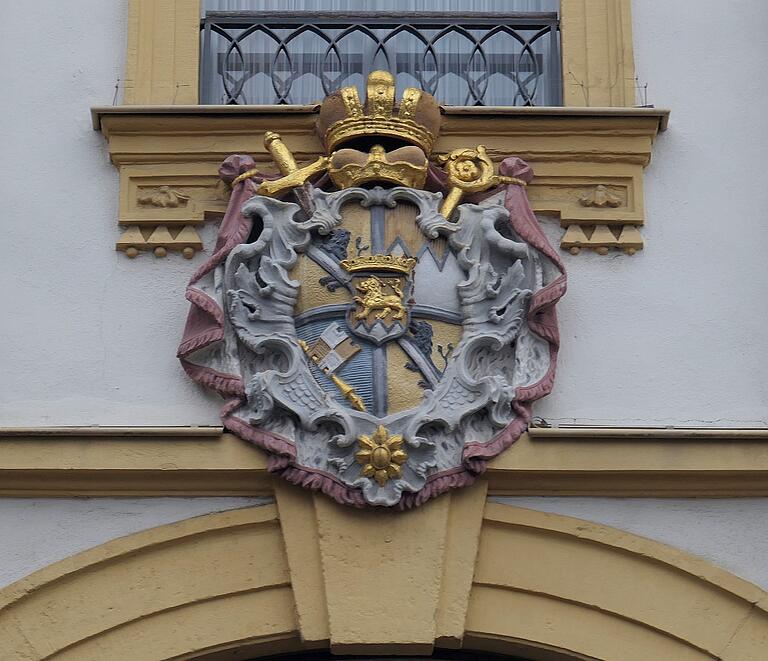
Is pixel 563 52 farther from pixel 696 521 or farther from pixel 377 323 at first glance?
pixel 696 521

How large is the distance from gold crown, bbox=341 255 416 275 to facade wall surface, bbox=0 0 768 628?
0.54 metres

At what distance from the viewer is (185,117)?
641 cm

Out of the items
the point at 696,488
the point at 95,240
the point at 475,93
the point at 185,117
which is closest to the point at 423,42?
the point at 475,93

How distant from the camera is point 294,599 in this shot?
588 centimetres

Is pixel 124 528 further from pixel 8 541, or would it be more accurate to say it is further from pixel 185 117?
pixel 185 117

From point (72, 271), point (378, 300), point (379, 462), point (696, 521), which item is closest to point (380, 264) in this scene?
point (378, 300)

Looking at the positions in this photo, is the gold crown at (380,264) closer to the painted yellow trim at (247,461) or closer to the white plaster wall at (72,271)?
the white plaster wall at (72,271)

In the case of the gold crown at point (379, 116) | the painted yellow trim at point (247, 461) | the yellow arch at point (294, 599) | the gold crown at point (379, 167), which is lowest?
the yellow arch at point (294, 599)

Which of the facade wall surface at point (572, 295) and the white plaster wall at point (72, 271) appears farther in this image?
the white plaster wall at point (72, 271)

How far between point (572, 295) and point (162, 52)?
5.51ft

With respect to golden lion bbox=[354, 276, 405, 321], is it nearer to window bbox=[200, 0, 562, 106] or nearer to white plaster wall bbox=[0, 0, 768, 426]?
white plaster wall bbox=[0, 0, 768, 426]

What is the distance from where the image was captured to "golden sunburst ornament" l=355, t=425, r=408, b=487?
5871 mm

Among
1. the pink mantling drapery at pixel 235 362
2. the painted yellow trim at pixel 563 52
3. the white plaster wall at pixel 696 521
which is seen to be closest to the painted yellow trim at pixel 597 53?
the painted yellow trim at pixel 563 52

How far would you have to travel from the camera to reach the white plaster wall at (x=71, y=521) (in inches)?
234
